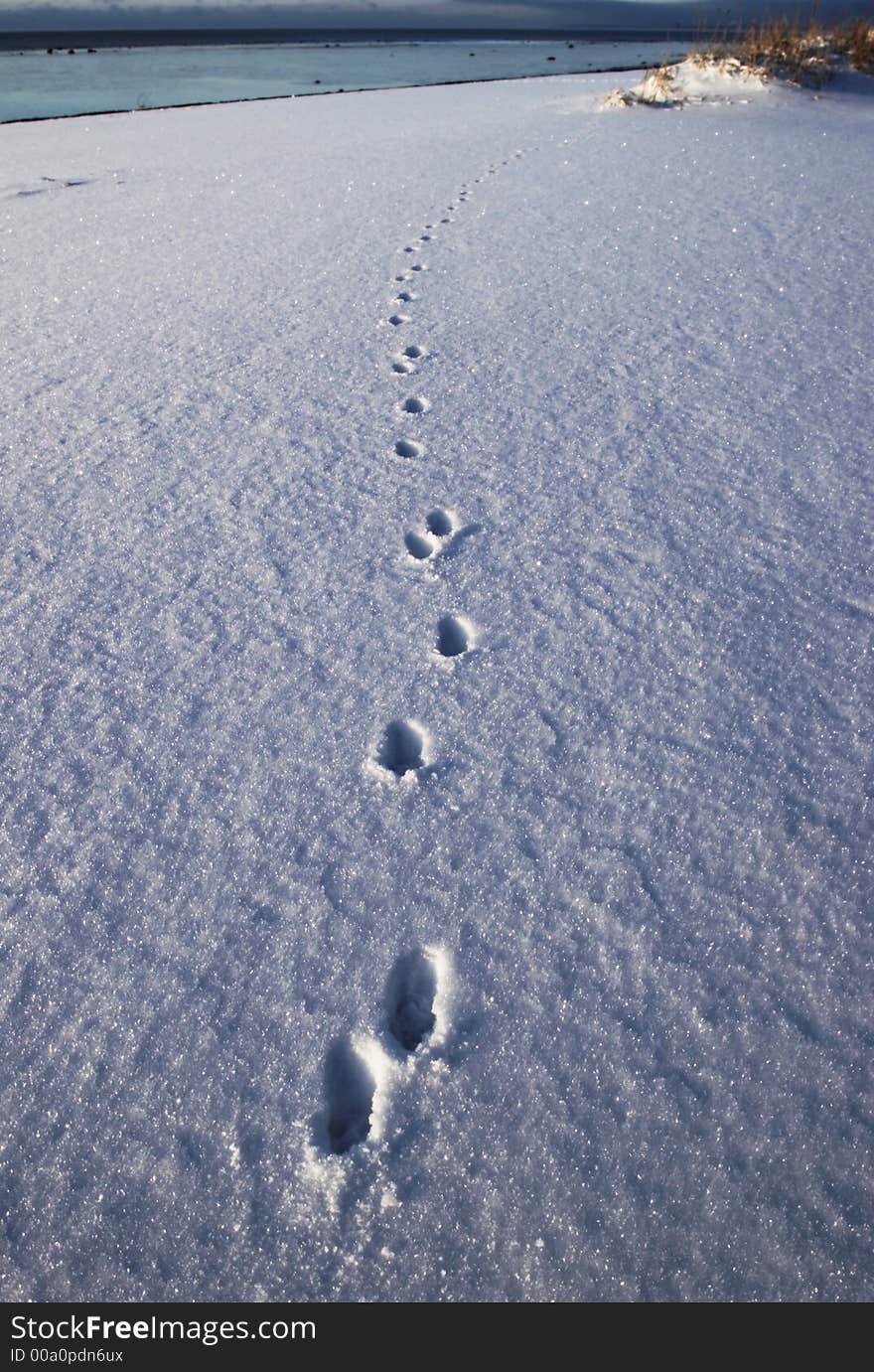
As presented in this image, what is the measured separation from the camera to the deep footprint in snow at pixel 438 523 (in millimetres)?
1663

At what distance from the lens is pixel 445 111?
7.02 metres

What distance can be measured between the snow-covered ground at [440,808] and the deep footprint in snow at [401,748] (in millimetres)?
11

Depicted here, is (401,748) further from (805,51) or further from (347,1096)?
(805,51)

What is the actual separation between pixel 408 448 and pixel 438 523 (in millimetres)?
358

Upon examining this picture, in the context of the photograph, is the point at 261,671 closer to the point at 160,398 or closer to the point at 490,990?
the point at 490,990

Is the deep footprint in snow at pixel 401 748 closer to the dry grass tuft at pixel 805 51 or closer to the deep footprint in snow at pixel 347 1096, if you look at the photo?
the deep footprint in snow at pixel 347 1096

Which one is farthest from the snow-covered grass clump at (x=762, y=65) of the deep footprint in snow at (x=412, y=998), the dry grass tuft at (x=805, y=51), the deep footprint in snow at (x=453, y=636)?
the deep footprint in snow at (x=412, y=998)

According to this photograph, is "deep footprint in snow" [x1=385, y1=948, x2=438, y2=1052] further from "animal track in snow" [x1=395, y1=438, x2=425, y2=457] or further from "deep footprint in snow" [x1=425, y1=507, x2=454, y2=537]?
"animal track in snow" [x1=395, y1=438, x2=425, y2=457]

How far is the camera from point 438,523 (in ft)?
5.54

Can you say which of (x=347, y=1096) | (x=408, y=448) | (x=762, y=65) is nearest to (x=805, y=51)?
(x=762, y=65)

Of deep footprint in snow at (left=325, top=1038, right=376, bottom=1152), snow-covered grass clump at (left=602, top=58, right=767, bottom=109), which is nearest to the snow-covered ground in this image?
deep footprint in snow at (left=325, top=1038, right=376, bottom=1152)

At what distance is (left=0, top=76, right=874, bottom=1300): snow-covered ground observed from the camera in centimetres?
78

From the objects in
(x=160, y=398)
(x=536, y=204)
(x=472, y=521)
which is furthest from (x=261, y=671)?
(x=536, y=204)

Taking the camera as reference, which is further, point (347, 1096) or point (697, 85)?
point (697, 85)
